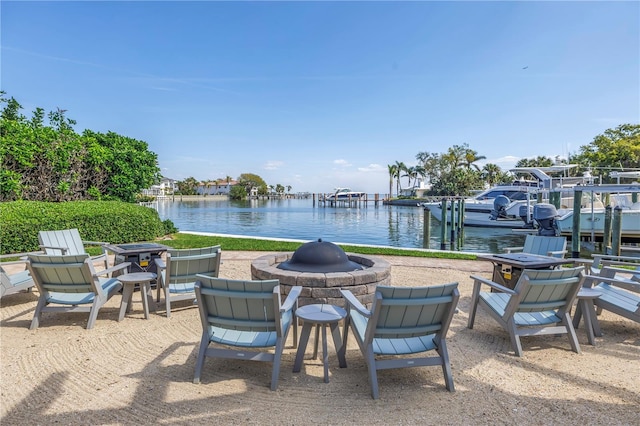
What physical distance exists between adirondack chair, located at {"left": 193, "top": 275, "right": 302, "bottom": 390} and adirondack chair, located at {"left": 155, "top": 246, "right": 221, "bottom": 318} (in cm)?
181

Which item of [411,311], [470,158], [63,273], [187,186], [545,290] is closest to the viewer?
[411,311]

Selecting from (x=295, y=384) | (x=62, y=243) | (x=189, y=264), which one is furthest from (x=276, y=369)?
(x=62, y=243)

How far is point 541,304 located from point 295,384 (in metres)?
2.62

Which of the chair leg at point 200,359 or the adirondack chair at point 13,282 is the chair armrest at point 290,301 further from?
the adirondack chair at point 13,282

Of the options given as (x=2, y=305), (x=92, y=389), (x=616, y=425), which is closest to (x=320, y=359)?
(x=92, y=389)

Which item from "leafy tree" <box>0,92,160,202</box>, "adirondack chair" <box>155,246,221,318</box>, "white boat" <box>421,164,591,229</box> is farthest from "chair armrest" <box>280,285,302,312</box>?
"white boat" <box>421,164,591,229</box>

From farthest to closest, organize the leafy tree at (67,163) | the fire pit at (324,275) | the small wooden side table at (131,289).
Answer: the leafy tree at (67,163)
the small wooden side table at (131,289)
the fire pit at (324,275)

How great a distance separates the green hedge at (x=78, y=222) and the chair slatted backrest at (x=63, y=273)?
626cm

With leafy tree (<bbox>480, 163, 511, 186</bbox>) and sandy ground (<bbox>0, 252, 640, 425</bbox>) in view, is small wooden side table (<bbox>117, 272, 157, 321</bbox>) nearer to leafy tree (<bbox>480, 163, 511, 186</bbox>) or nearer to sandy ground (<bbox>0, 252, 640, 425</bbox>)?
sandy ground (<bbox>0, 252, 640, 425</bbox>)

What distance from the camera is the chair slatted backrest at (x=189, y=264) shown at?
4.61m

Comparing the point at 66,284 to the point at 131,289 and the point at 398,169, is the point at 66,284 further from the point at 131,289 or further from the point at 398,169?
the point at 398,169

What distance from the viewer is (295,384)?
2.96m

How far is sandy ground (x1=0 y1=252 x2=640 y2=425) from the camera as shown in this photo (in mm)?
2496

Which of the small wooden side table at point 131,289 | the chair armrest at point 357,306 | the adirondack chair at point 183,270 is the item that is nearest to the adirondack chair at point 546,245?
the chair armrest at point 357,306
